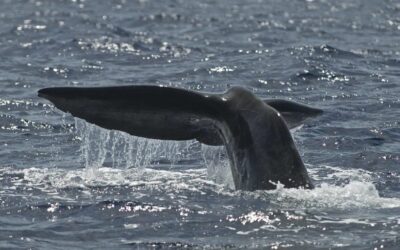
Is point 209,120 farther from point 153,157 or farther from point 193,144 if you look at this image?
point 193,144

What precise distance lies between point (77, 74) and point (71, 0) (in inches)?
891

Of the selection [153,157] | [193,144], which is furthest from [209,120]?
[193,144]

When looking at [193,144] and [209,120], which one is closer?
[209,120]

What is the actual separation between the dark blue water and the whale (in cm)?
25

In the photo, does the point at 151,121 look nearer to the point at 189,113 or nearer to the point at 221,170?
the point at 189,113

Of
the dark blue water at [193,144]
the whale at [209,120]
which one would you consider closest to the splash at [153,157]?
the dark blue water at [193,144]

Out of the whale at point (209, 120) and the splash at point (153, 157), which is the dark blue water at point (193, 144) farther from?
the whale at point (209, 120)

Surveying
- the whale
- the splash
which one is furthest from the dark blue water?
the whale

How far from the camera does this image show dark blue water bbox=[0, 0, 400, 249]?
1068 cm

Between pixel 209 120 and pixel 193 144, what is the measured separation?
4881mm

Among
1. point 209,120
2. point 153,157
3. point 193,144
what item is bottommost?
point 153,157

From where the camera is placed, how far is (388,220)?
10883 millimetres

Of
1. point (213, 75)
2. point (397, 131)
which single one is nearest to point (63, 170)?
point (397, 131)

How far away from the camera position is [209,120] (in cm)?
1120
